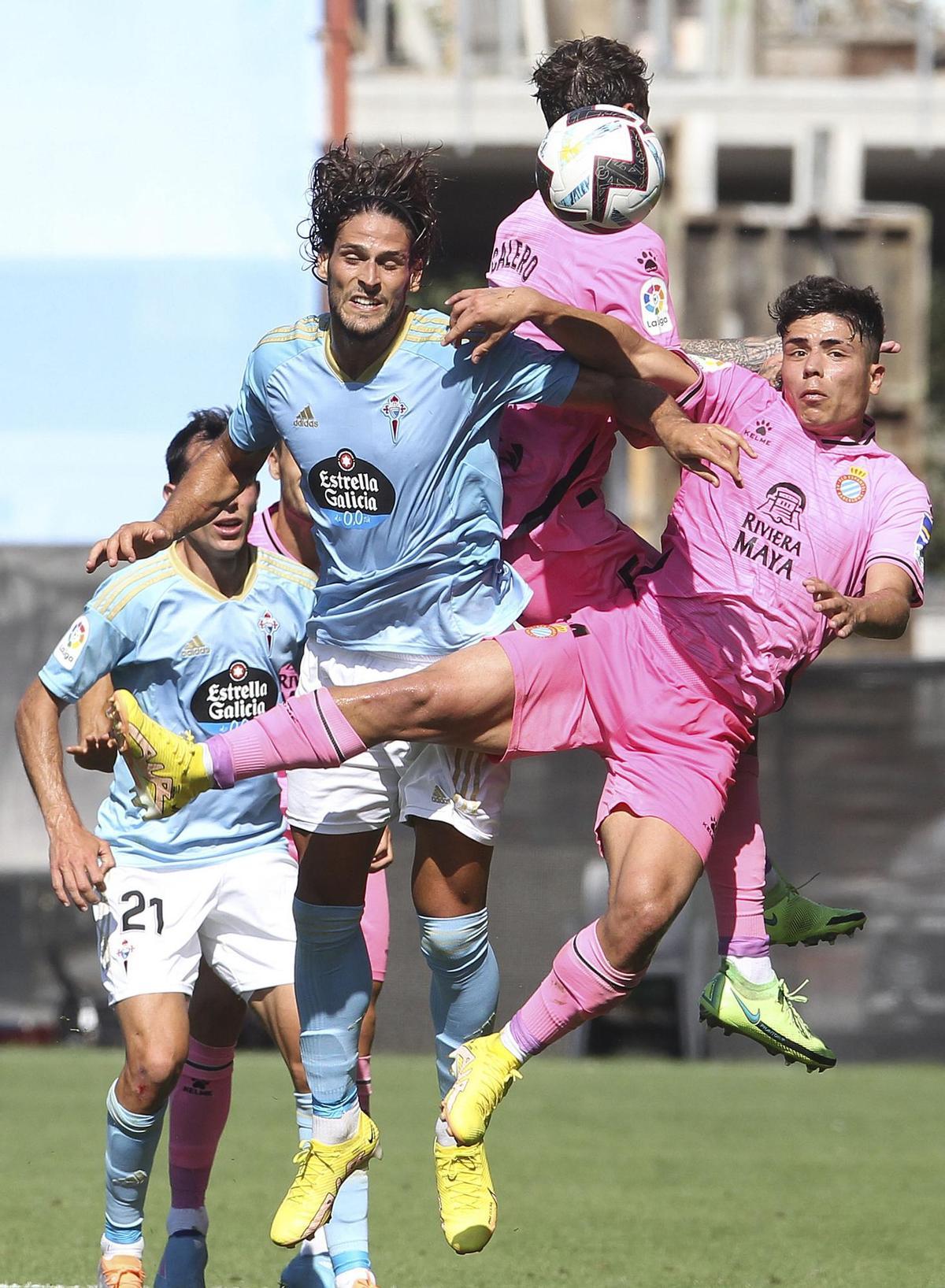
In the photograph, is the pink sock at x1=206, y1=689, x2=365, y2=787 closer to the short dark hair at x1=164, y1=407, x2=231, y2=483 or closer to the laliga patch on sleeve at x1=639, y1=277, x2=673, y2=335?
the laliga patch on sleeve at x1=639, y1=277, x2=673, y2=335

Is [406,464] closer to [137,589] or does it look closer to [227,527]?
[227,527]

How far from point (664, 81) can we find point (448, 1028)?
2431 centimetres

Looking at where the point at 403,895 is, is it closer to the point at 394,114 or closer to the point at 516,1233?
the point at 516,1233

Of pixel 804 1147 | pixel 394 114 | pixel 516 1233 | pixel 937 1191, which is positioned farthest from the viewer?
pixel 394 114

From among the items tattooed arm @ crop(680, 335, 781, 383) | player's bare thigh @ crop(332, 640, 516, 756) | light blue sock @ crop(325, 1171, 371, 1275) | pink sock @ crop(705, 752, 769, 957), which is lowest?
light blue sock @ crop(325, 1171, 371, 1275)

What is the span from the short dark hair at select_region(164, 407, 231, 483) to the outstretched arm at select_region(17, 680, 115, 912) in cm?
88

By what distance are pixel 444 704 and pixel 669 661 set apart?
656 millimetres

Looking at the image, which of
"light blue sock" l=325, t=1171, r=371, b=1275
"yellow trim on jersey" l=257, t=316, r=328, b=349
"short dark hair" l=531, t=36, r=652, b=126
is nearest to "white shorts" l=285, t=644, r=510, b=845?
"yellow trim on jersey" l=257, t=316, r=328, b=349

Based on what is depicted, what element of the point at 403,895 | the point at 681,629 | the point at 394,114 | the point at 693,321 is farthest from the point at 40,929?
the point at 394,114

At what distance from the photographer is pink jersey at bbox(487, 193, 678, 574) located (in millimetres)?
5281

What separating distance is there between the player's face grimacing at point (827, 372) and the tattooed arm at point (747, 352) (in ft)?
0.81

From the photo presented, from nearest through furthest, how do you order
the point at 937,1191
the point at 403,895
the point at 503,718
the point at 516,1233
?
the point at 503,718 < the point at 516,1233 < the point at 937,1191 < the point at 403,895

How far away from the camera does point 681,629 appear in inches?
202

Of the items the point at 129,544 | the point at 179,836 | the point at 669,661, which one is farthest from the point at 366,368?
the point at 179,836
